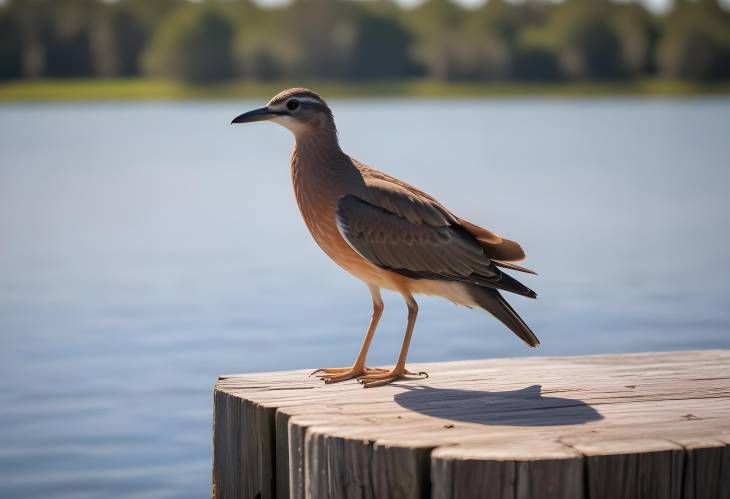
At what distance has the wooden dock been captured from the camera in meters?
5.07

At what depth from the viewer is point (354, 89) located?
98.3m

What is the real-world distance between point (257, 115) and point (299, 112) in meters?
0.30

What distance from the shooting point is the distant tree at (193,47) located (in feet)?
334

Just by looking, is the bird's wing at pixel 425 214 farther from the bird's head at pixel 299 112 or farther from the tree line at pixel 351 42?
the tree line at pixel 351 42

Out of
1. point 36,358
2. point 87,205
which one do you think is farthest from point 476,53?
point 36,358

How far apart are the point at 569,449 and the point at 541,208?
22.7 m

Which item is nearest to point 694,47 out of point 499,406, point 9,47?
point 9,47

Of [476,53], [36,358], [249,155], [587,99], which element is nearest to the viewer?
[36,358]

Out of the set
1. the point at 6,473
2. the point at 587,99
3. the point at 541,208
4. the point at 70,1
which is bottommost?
the point at 6,473

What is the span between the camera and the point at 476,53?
347 ft

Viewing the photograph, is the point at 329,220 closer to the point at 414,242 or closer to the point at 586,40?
the point at 414,242

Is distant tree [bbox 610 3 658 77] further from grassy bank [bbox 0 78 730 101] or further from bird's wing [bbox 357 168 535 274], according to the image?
bird's wing [bbox 357 168 535 274]

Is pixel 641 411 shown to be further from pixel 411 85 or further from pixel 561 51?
pixel 561 51

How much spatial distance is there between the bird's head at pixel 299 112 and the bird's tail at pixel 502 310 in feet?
4.92
